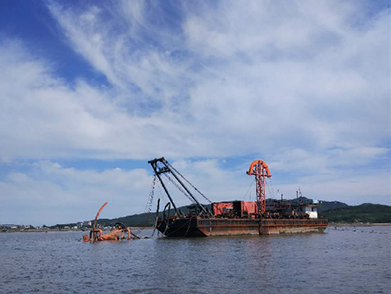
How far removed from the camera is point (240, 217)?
271 feet

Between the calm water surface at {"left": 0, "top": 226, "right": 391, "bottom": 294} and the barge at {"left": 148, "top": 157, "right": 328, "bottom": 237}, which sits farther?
the barge at {"left": 148, "top": 157, "right": 328, "bottom": 237}

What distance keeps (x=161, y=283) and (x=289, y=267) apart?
13393mm

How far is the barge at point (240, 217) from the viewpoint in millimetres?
70562

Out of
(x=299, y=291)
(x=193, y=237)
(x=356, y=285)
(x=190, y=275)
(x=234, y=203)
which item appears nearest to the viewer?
(x=299, y=291)

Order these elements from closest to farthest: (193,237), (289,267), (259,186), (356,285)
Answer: (356,285) < (289,267) < (193,237) < (259,186)

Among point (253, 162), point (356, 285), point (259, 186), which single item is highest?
point (253, 162)

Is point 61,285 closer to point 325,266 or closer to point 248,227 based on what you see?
point 325,266

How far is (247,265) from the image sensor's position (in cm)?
3556

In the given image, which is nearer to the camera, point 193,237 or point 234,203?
point 193,237

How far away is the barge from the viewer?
232 ft

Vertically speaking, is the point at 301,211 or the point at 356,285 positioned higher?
the point at 301,211

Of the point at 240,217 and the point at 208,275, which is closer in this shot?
the point at 208,275

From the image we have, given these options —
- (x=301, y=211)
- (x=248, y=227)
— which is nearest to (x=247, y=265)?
(x=248, y=227)

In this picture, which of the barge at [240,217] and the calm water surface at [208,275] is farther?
the barge at [240,217]
